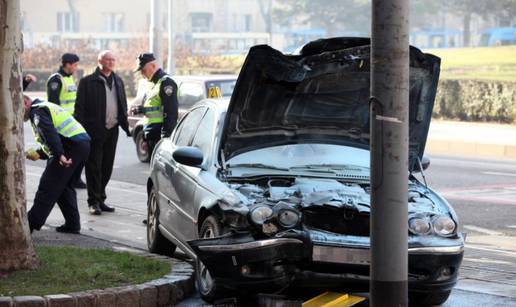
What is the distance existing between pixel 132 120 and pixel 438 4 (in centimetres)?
3535

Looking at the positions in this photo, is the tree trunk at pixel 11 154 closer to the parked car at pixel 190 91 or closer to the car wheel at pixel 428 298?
the car wheel at pixel 428 298

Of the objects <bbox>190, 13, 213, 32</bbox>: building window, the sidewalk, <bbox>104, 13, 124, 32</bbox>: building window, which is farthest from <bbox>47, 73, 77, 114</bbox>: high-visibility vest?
<bbox>104, 13, 124, 32</bbox>: building window

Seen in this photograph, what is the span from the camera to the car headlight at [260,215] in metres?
7.05

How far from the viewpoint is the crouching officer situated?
9.79m

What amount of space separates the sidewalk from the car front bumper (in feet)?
48.2

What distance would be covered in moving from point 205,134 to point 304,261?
6.72 ft

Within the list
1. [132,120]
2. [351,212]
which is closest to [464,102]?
[132,120]

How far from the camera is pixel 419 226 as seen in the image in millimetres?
7117

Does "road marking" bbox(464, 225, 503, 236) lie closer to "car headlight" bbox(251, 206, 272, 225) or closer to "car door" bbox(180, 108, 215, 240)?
"car door" bbox(180, 108, 215, 240)

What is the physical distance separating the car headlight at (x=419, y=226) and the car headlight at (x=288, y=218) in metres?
0.77

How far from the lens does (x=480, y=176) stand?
1648 cm

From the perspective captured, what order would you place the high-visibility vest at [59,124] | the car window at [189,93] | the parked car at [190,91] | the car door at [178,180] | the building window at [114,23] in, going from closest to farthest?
1. the car door at [178,180]
2. the high-visibility vest at [59,124]
3. the parked car at [190,91]
4. the car window at [189,93]
5. the building window at [114,23]

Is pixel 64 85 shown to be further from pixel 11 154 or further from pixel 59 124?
pixel 11 154

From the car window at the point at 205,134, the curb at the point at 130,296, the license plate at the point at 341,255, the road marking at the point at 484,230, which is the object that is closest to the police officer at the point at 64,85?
the car window at the point at 205,134
